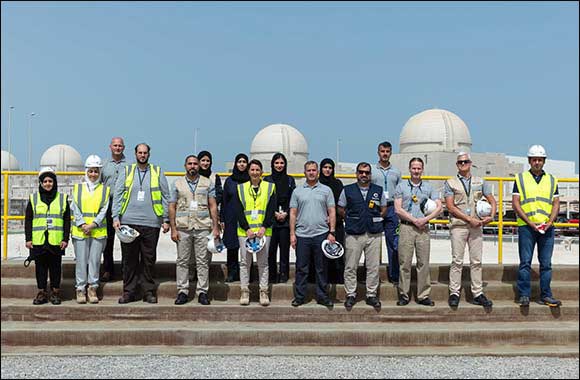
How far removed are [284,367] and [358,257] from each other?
1.64 metres

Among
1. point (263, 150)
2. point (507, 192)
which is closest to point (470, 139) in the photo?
point (507, 192)

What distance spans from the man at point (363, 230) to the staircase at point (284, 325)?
216 millimetres

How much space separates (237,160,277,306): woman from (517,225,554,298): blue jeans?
281 cm

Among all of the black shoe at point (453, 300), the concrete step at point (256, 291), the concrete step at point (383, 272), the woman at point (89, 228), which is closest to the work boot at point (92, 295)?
the woman at point (89, 228)

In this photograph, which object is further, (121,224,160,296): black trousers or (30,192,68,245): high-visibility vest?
(121,224,160,296): black trousers

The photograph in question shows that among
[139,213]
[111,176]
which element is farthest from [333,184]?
[111,176]

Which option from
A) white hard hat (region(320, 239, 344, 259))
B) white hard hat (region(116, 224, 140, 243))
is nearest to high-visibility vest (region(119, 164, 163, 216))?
white hard hat (region(116, 224, 140, 243))

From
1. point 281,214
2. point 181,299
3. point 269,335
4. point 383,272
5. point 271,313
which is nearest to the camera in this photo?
point 269,335

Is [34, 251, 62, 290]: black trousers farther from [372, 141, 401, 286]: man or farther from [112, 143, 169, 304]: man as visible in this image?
[372, 141, 401, 286]: man

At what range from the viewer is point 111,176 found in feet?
22.1

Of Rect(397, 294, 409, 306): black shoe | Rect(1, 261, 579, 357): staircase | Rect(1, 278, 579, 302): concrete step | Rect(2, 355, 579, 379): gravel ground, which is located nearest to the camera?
Rect(2, 355, 579, 379): gravel ground

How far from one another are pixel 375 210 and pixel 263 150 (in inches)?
1449

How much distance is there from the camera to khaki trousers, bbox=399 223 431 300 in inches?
247

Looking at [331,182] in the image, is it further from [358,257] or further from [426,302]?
[426,302]
